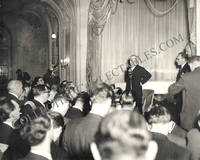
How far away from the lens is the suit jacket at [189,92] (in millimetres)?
4938

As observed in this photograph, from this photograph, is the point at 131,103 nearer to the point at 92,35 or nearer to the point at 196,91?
the point at 196,91

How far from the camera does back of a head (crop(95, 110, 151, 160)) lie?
135 centimetres

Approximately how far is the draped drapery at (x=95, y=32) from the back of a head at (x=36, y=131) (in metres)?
7.65

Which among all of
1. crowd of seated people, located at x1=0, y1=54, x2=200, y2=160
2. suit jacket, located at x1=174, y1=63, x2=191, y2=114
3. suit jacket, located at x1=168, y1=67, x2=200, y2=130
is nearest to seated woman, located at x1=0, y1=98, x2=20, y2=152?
crowd of seated people, located at x1=0, y1=54, x2=200, y2=160

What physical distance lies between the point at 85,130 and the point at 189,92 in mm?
2744

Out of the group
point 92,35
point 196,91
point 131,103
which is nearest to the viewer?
point 131,103

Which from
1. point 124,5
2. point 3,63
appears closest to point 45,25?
point 3,63

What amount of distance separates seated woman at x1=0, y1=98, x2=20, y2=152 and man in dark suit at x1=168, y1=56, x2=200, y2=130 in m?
2.56

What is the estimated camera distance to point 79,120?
9.34 ft

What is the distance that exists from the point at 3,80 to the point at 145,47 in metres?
7.66

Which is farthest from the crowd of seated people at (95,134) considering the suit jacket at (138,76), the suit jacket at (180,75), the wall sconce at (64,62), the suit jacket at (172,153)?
the wall sconce at (64,62)

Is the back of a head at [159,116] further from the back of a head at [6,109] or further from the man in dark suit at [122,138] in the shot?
the back of a head at [6,109]

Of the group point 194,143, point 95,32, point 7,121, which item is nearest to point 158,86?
point 95,32

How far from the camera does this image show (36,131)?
2.31m
